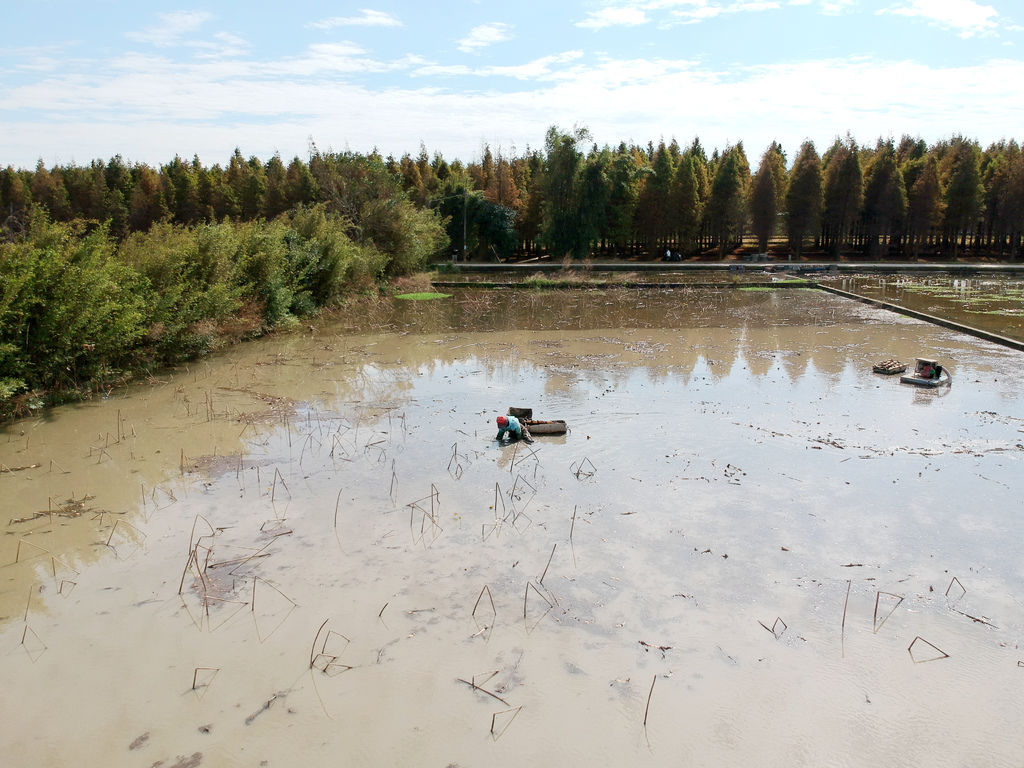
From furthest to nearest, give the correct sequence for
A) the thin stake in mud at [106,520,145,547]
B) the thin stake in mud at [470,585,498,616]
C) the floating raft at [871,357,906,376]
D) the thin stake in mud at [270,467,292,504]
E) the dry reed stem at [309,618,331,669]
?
the floating raft at [871,357,906,376], the thin stake in mud at [270,467,292,504], the thin stake in mud at [106,520,145,547], the thin stake in mud at [470,585,498,616], the dry reed stem at [309,618,331,669]

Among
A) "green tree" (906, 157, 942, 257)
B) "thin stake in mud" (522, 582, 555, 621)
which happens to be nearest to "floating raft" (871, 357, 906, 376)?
"thin stake in mud" (522, 582, 555, 621)

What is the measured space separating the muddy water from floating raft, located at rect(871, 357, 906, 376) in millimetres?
1343

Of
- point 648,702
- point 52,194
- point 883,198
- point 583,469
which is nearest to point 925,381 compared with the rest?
point 583,469

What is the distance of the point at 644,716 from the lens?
12.6 ft

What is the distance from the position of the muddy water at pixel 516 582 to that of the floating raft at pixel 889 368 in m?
1.34

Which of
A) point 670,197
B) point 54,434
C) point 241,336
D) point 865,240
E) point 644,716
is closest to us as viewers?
point 644,716

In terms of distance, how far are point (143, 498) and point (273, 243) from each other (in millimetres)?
11040

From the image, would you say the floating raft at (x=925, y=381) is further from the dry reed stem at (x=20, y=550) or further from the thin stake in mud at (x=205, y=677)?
the dry reed stem at (x=20, y=550)

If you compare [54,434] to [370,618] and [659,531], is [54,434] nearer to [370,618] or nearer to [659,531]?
[370,618]

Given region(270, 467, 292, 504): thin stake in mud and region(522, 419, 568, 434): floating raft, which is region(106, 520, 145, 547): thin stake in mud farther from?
region(522, 419, 568, 434): floating raft

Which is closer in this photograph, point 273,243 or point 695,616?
point 695,616

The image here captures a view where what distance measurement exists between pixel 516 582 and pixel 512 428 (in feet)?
10.9

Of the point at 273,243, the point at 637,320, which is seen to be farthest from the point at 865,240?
the point at 273,243

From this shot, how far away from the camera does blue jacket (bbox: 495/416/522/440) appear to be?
838 cm
